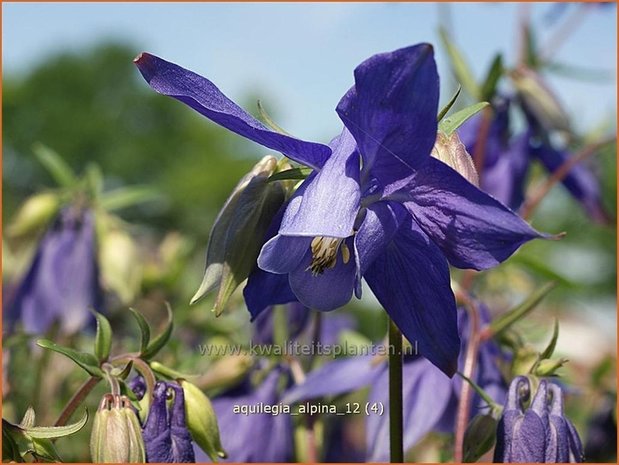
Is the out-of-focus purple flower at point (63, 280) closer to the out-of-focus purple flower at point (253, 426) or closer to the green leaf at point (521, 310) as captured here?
the out-of-focus purple flower at point (253, 426)

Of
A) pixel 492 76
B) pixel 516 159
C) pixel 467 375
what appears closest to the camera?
pixel 467 375

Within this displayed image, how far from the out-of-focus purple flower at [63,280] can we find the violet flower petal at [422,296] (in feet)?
2.07

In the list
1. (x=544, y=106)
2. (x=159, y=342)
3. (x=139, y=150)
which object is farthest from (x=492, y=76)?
(x=139, y=150)

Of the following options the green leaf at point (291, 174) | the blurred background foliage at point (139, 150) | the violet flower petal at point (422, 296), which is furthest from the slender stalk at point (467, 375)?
the blurred background foliage at point (139, 150)

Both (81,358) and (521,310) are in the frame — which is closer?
(81,358)

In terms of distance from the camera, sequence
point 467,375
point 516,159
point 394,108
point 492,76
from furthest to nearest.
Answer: point 516,159
point 492,76
point 467,375
point 394,108

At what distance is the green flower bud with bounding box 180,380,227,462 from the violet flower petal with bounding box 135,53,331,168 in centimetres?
17

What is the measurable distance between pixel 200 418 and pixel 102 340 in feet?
0.27

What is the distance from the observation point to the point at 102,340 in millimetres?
571

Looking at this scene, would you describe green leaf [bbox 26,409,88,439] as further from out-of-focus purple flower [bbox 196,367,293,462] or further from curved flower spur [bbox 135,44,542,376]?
out-of-focus purple flower [bbox 196,367,293,462]

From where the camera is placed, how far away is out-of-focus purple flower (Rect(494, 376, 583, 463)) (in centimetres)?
57

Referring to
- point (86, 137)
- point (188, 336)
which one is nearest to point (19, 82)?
point (86, 137)

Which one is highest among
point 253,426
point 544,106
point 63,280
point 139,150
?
point 139,150

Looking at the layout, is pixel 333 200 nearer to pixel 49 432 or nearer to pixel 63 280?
pixel 49 432
